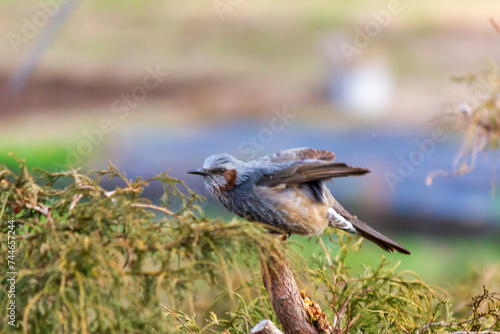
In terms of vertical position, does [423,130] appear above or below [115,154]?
above

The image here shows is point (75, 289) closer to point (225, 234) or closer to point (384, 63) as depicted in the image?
point (225, 234)

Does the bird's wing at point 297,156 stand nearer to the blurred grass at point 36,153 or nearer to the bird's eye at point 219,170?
the bird's eye at point 219,170

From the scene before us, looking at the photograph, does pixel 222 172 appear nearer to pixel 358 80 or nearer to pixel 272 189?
pixel 272 189

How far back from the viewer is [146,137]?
2.68 meters

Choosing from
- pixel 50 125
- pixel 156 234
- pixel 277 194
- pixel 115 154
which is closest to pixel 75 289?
pixel 156 234

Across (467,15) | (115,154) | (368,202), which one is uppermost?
(467,15)

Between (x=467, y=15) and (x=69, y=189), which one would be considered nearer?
(x=69, y=189)

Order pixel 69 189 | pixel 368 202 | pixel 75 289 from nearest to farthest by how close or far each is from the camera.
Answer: pixel 75 289 < pixel 69 189 < pixel 368 202

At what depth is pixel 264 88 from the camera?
2861 millimetres

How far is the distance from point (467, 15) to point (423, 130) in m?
0.70
